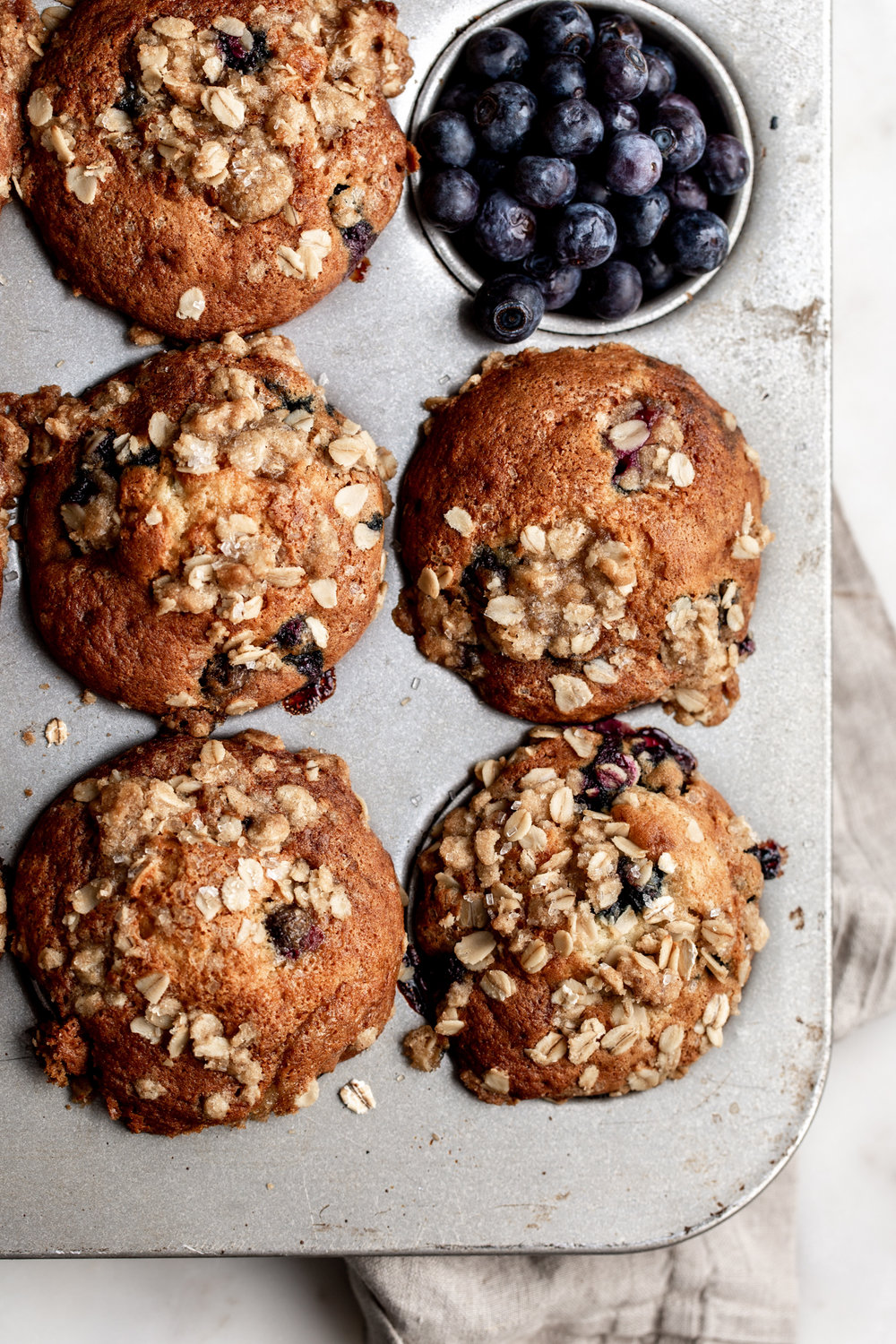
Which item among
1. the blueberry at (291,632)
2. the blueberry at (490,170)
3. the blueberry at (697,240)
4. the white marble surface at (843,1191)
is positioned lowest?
the white marble surface at (843,1191)

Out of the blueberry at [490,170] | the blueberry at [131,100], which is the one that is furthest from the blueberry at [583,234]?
the blueberry at [131,100]

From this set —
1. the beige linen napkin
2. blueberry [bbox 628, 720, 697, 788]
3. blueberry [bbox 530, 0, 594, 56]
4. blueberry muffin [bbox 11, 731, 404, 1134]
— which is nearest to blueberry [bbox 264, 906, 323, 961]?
blueberry muffin [bbox 11, 731, 404, 1134]

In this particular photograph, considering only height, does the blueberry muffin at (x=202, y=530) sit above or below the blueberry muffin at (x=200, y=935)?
above

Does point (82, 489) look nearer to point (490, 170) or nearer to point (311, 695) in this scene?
point (311, 695)

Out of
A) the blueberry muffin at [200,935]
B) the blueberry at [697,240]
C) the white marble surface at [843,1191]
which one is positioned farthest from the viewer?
the white marble surface at [843,1191]

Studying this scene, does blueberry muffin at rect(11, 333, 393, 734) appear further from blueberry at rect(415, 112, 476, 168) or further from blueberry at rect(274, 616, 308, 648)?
blueberry at rect(415, 112, 476, 168)

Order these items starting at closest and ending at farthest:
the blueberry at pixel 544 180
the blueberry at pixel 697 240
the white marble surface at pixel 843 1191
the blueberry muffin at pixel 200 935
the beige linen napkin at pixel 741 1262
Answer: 1. the blueberry muffin at pixel 200 935
2. the blueberry at pixel 544 180
3. the blueberry at pixel 697 240
4. the beige linen napkin at pixel 741 1262
5. the white marble surface at pixel 843 1191

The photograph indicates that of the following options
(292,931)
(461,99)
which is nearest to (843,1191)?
(292,931)

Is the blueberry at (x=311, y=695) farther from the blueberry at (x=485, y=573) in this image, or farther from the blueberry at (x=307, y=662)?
the blueberry at (x=485, y=573)
